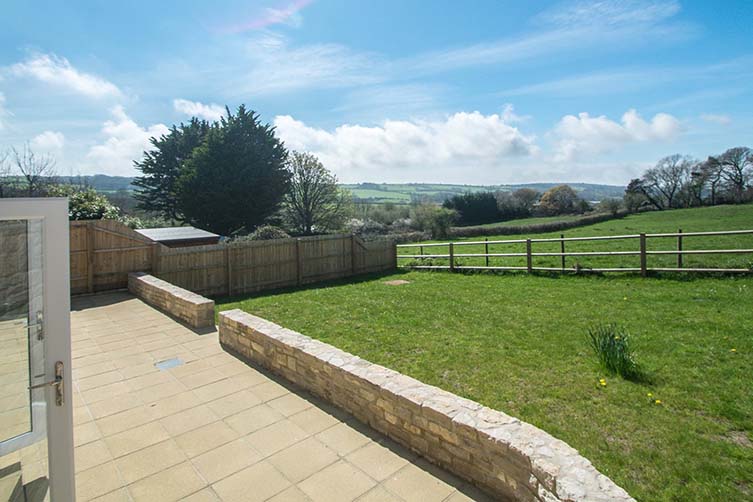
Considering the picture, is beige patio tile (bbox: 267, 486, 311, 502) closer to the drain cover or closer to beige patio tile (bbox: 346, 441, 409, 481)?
beige patio tile (bbox: 346, 441, 409, 481)

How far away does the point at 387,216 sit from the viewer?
115 ft

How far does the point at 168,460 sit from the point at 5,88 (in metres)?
16.7

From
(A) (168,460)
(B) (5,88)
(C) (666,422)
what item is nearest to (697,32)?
(C) (666,422)

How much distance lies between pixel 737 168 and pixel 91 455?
44211mm

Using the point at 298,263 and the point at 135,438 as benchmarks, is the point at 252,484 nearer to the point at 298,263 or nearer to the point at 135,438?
the point at 135,438

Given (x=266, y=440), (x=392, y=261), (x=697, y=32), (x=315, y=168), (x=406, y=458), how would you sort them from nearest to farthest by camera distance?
(x=406, y=458), (x=266, y=440), (x=697, y=32), (x=392, y=261), (x=315, y=168)

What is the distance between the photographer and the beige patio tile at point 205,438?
3.07 meters

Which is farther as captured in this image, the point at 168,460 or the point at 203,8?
the point at 203,8

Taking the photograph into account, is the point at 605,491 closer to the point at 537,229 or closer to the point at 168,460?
the point at 168,460

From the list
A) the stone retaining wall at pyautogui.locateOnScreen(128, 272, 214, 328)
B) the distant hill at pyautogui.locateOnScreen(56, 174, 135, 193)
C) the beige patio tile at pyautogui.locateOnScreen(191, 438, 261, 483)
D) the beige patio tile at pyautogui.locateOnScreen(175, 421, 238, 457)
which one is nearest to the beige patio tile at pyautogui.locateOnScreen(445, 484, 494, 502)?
the beige patio tile at pyautogui.locateOnScreen(191, 438, 261, 483)

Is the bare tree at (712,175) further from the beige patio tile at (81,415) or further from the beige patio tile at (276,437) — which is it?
the beige patio tile at (81,415)

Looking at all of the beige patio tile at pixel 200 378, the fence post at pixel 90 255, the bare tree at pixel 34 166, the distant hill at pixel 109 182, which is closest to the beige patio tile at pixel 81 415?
the beige patio tile at pixel 200 378

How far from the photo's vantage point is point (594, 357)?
4719 millimetres

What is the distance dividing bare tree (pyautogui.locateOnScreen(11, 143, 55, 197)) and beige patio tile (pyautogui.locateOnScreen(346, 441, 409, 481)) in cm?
2182
